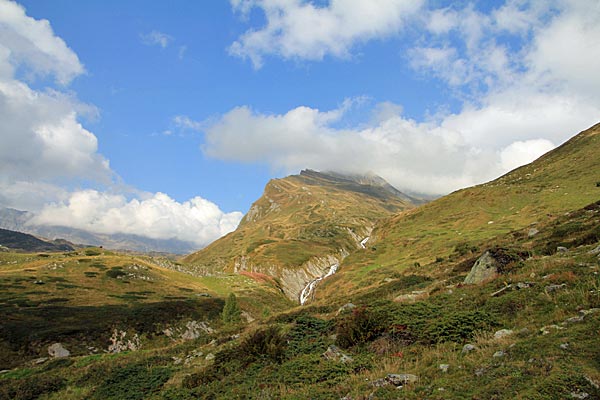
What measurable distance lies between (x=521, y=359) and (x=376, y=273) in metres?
59.1

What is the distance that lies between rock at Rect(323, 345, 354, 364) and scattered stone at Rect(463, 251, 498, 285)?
1237 cm

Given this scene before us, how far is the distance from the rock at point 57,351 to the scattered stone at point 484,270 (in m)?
40.5

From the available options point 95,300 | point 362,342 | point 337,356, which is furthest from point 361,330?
point 95,300

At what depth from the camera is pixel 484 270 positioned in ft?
70.6

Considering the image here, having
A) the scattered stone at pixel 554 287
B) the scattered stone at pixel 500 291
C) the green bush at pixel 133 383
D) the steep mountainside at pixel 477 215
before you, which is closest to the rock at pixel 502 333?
the scattered stone at pixel 554 287

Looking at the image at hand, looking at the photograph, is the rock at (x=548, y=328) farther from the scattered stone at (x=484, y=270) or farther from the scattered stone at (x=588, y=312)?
the scattered stone at (x=484, y=270)

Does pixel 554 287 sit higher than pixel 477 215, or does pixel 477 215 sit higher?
pixel 477 215

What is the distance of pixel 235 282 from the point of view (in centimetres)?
8856

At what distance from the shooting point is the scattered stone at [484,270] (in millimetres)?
20969

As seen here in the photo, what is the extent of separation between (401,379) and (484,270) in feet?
50.4

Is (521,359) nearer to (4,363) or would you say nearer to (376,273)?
(4,363)

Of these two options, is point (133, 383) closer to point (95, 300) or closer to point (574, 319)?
point (574, 319)

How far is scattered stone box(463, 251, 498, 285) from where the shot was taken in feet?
68.8

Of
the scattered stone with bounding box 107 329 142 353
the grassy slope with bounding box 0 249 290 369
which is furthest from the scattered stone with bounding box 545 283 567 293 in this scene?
the scattered stone with bounding box 107 329 142 353
